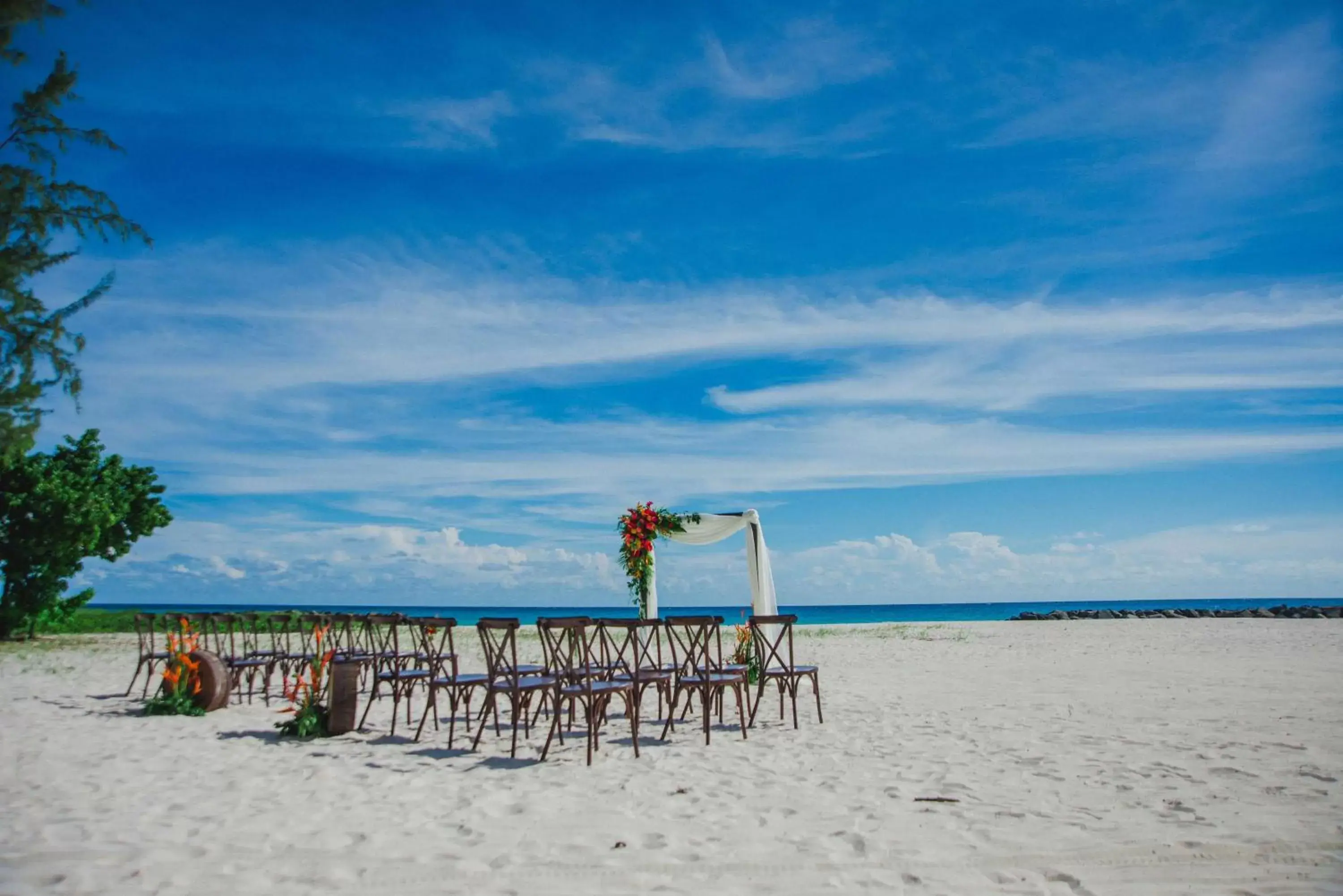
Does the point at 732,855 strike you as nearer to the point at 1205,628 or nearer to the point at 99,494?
the point at 99,494

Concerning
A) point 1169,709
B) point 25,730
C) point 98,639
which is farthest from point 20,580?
point 1169,709

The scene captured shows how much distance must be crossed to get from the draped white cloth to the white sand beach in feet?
12.2

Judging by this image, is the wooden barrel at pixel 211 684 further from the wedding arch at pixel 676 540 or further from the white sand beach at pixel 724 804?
the wedding arch at pixel 676 540

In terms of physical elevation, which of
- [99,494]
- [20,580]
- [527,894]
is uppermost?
[99,494]

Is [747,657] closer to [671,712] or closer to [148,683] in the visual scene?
[671,712]

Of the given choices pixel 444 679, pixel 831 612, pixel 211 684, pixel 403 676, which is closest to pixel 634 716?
pixel 444 679

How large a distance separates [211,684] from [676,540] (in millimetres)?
6845

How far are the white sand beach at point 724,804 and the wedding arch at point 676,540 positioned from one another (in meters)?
3.84

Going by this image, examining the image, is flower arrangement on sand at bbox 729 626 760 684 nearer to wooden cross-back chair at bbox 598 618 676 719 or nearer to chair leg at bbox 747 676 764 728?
chair leg at bbox 747 676 764 728

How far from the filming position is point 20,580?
18.0 meters

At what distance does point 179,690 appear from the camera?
8188 mm

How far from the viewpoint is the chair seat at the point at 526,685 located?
612 centimetres

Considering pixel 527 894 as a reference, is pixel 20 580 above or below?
above

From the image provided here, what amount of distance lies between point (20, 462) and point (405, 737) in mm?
15382
